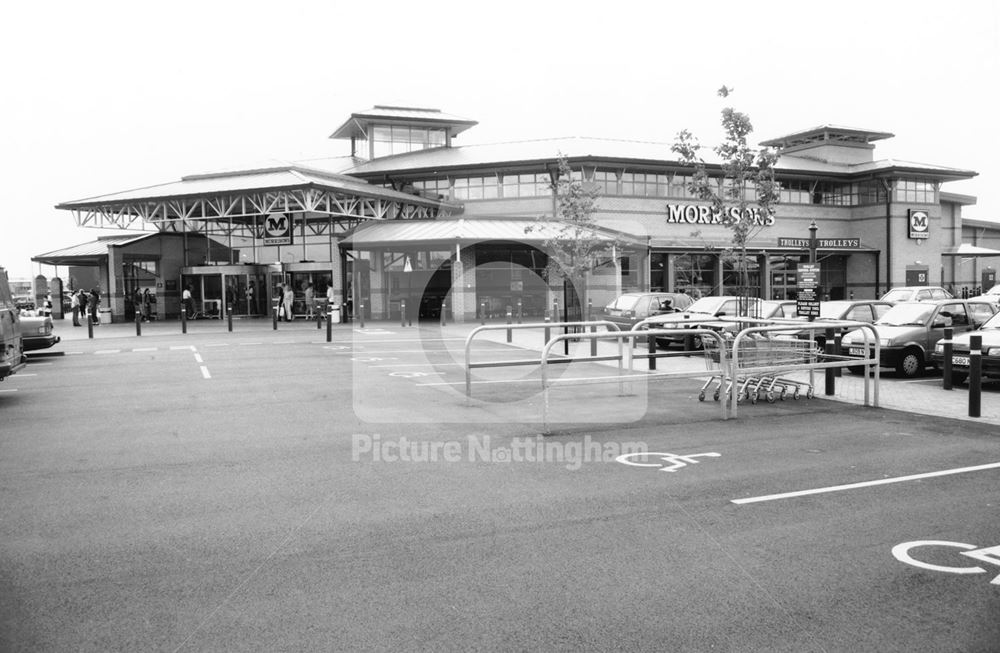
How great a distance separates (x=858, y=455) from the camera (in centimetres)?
798

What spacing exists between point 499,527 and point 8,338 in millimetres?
10396

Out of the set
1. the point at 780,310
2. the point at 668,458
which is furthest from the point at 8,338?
the point at 780,310

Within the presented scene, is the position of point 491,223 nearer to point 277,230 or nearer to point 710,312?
point 277,230

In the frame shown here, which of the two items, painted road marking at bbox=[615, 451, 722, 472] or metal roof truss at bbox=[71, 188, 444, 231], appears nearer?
painted road marking at bbox=[615, 451, 722, 472]

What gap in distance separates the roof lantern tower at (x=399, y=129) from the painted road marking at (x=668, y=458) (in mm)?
41590

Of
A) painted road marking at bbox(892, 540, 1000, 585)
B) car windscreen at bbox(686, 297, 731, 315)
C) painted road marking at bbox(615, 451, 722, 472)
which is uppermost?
car windscreen at bbox(686, 297, 731, 315)

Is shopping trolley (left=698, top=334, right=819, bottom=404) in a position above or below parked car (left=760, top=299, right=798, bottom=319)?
below

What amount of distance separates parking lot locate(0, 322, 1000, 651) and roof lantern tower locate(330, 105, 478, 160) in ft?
125

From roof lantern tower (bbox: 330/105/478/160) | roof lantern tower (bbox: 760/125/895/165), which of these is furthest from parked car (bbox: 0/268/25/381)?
roof lantern tower (bbox: 760/125/895/165)

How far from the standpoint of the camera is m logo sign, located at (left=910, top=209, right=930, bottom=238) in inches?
1925

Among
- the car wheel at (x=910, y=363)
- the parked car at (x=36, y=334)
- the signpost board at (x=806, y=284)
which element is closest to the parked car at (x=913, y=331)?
the car wheel at (x=910, y=363)

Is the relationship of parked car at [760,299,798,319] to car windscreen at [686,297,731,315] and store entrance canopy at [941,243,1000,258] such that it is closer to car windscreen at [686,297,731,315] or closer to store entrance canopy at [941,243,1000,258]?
car windscreen at [686,297,731,315]

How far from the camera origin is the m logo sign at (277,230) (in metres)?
39.8

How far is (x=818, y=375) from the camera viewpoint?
48.1 feet
